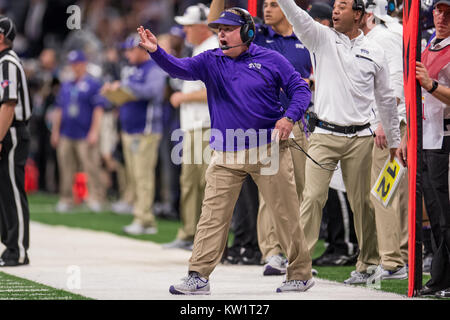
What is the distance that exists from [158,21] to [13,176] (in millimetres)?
13114

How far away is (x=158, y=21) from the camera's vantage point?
23.0 m

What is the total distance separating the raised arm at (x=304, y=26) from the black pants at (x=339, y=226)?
248 centimetres

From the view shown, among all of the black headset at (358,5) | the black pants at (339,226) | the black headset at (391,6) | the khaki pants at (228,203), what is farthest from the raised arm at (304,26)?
the black pants at (339,226)

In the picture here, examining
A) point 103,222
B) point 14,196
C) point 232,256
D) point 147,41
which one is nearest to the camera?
point 147,41

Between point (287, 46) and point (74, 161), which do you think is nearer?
point (287, 46)

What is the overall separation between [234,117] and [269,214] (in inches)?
86.9

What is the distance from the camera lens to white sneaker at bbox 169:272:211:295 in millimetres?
7996

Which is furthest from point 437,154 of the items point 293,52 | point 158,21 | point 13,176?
point 158,21

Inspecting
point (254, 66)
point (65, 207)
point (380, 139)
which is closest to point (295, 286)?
point (380, 139)

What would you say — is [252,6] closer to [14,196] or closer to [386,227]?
[386,227]

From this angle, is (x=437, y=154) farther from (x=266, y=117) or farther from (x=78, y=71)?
(x=78, y=71)

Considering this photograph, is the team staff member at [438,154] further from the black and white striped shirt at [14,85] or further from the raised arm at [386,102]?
the black and white striped shirt at [14,85]

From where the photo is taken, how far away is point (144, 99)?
14445 mm

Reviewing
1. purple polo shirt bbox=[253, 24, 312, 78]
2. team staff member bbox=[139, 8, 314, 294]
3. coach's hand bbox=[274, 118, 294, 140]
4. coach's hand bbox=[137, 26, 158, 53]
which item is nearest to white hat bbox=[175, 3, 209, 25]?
purple polo shirt bbox=[253, 24, 312, 78]
